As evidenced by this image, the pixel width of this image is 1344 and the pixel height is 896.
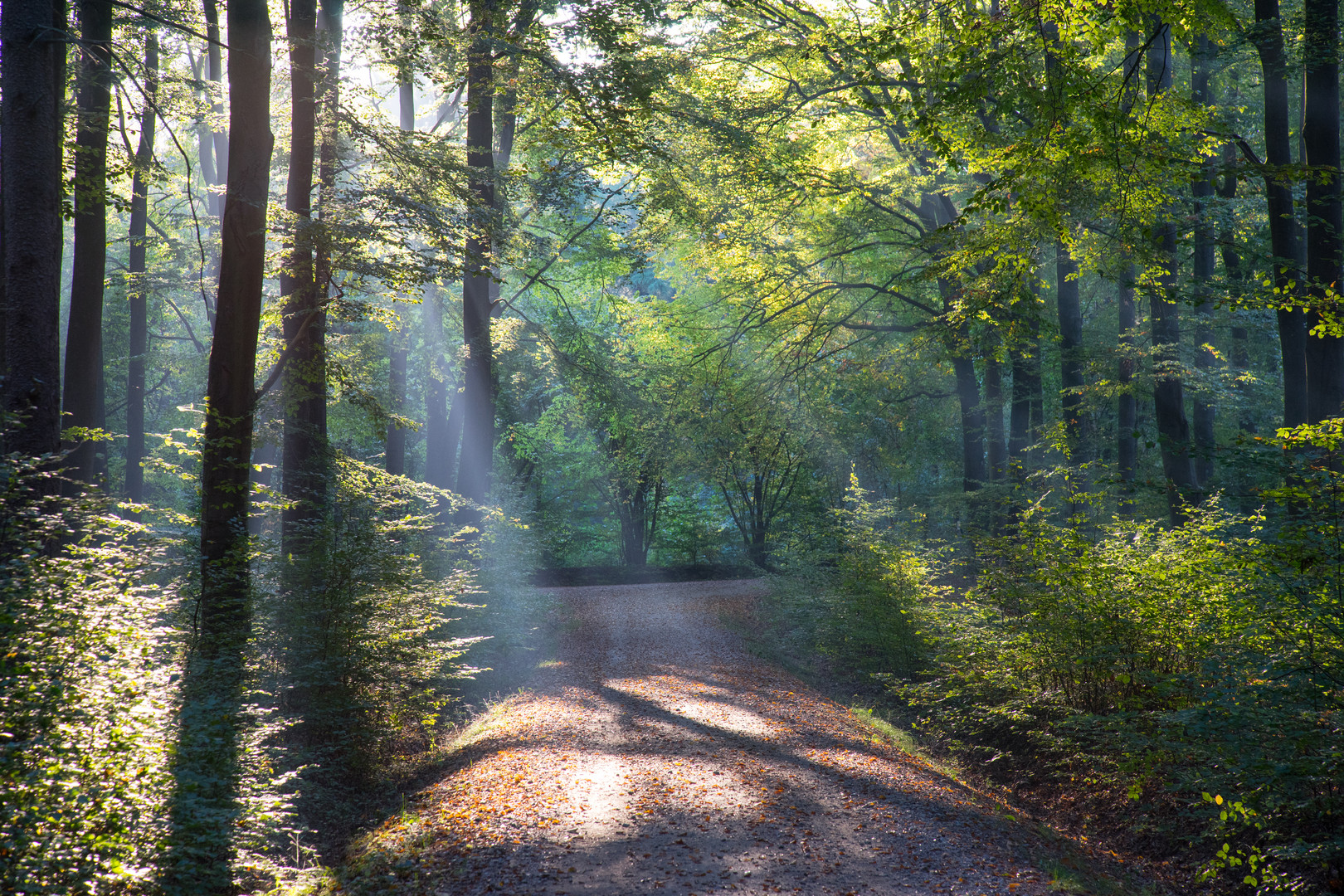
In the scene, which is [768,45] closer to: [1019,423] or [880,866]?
[1019,423]

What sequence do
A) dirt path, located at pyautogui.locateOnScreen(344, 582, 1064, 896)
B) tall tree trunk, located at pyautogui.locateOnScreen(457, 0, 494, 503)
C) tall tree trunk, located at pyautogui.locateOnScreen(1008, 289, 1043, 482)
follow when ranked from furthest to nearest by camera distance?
tall tree trunk, located at pyautogui.locateOnScreen(1008, 289, 1043, 482), tall tree trunk, located at pyautogui.locateOnScreen(457, 0, 494, 503), dirt path, located at pyautogui.locateOnScreen(344, 582, 1064, 896)

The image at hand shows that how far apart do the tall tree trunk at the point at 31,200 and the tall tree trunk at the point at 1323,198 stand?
1123 centimetres

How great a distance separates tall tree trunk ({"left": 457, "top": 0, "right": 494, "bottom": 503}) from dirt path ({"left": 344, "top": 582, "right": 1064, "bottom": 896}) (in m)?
6.74

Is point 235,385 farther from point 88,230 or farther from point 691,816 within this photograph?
point 691,816

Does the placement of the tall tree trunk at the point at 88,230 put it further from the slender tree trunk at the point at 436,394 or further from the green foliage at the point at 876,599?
the slender tree trunk at the point at 436,394

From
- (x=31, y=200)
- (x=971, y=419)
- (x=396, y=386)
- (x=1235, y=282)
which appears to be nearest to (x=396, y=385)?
(x=396, y=386)

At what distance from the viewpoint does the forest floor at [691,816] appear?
15.7 ft

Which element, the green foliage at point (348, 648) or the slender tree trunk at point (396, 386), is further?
the slender tree trunk at point (396, 386)

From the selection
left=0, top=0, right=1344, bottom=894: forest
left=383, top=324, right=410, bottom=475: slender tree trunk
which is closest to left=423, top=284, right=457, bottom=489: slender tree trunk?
left=383, top=324, right=410, bottom=475: slender tree trunk

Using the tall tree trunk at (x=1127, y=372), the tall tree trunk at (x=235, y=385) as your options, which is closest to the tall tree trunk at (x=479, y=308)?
the tall tree trunk at (x=235, y=385)

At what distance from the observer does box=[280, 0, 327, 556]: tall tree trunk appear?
9.46m

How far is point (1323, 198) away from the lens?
25.8ft

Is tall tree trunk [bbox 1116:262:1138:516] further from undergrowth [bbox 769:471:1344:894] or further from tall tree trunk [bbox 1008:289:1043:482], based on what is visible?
undergrowth [bbox 769:471:1344:894]

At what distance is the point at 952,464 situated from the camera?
29406 mm
